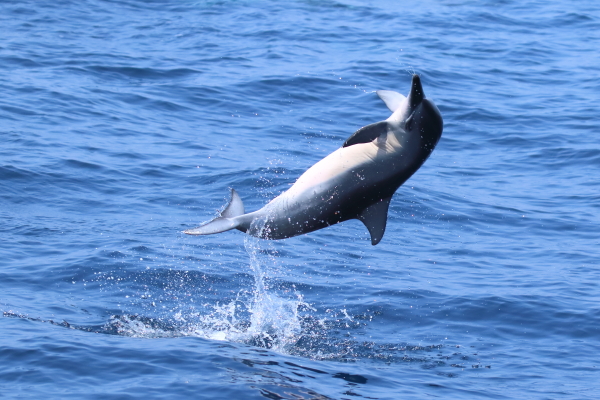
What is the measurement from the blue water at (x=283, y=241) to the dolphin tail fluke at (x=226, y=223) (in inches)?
59.6

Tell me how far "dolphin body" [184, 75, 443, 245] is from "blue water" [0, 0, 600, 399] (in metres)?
1.66

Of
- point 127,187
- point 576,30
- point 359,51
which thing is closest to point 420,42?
point 359,51

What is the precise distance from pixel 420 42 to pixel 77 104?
38.1 feet

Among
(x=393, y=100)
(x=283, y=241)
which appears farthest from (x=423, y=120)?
(x=283, y=241)

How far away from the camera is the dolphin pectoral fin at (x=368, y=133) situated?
26.1ft

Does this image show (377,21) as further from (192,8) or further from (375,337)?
(375,337)

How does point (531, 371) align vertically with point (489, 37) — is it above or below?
below

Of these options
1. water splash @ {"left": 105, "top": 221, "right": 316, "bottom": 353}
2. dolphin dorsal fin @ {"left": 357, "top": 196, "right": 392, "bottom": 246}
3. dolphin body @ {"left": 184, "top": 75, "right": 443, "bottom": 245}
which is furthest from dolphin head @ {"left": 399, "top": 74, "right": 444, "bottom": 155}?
water splash @ {"left": 105, "top": 221, "right": 316, "bottom": 353}

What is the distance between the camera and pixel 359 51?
26.0 m

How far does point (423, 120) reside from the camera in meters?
8.06

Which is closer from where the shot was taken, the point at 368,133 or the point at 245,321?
the point at 368,133

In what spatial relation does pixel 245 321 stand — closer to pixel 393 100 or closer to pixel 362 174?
pixel 362 174

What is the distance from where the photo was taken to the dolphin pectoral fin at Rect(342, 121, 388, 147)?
26.1 feet

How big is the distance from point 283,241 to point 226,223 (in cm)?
614
